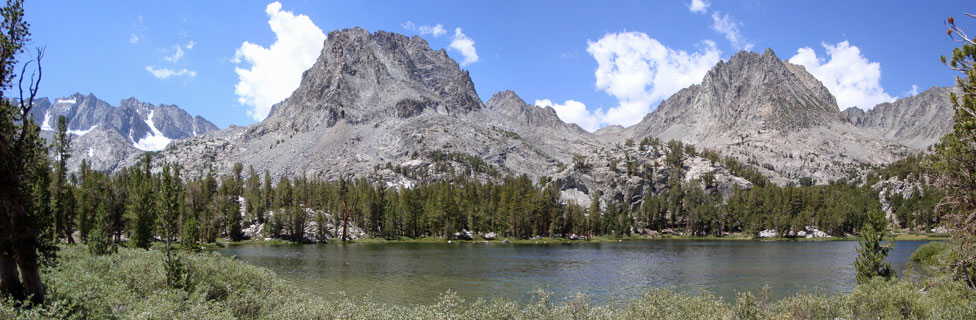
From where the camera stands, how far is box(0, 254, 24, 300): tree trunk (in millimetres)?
20578

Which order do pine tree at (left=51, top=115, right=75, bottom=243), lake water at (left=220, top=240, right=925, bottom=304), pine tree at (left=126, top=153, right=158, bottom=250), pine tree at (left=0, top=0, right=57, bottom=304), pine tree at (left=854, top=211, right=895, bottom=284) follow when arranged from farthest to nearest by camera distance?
pine tree at (left=51, top=115, right=75, bottom=243)
pine tree at (left=126, top=153, right=158, bottom=250)
lake water at (left=220, top=240, right=925, bottom=304)
pine tree at (left=854, top=211, right=895, bottom=284)
pine tree at (left=0, top=0, right=57, bottom=304)

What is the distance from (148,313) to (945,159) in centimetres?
3654

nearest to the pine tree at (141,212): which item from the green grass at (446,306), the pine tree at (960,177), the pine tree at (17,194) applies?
the green grass at (446,306)

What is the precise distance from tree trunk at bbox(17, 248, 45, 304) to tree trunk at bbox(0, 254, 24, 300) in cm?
27

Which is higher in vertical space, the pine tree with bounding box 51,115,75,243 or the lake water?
the pine tree with bounding box 51,115,75,243

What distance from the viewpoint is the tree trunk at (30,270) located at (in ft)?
68.2

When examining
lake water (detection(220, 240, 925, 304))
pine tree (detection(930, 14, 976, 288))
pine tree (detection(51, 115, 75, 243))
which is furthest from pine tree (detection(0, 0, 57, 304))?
pine tree (detection(51, 115, 75, 243))

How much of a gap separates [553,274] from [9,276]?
57.1 metres

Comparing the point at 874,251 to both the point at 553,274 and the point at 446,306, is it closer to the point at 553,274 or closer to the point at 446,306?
the point at 553,274

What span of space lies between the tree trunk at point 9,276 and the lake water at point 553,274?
2096cm

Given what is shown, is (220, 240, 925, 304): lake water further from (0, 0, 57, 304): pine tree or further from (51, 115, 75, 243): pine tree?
(51, 115, 75, 243): pine tree

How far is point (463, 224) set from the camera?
514 feet

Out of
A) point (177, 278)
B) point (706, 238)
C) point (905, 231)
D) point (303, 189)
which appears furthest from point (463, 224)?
point (905, 231)

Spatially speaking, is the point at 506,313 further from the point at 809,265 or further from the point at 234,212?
the point at 234,212
